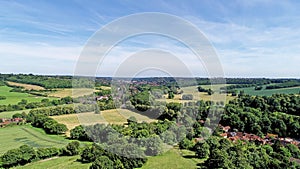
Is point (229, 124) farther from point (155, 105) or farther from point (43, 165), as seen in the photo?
point (43, 165)

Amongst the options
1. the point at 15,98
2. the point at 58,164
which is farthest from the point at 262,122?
the point at 15,98

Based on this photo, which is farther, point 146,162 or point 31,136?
point 31,136

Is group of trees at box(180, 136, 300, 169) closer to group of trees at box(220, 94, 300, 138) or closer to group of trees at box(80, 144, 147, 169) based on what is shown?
group of trees at box(80, 144, 147, 169)

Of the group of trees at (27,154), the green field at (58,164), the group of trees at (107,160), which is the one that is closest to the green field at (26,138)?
the group of trees at (27,154)

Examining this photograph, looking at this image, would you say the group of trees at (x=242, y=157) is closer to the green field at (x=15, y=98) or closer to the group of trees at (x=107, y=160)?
the group of trees at (x=107, y=160)

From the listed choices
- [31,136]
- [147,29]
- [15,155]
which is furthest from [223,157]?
[31,136]

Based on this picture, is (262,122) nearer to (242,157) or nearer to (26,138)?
(242,157)
